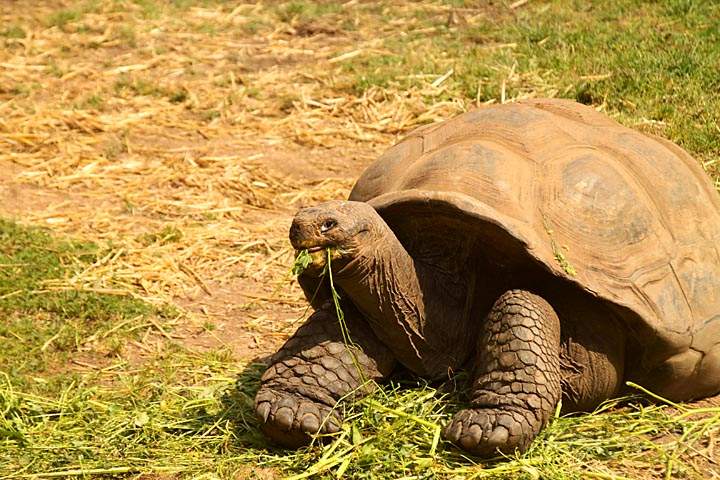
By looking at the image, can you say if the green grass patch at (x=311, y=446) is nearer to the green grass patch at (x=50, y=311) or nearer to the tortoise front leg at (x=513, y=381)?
the tortoise front leg at (x=513, y=381)

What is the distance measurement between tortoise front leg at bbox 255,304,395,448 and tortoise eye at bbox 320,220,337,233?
1.77 ft

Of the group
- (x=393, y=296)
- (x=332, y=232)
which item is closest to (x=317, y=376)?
(x=393, y=296)

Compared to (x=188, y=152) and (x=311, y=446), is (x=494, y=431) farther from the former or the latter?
(x=188, y=152)

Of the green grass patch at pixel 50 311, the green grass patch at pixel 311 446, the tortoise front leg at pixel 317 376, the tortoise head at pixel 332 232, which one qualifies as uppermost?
the tortoise head at pixel 332 232

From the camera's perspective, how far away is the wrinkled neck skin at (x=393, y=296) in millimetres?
3568

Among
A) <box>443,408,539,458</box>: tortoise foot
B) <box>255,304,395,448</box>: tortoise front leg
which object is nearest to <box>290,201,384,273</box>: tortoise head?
<box>255,304,395,448</box>: tortoise front leg

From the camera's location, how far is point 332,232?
11.2 ft

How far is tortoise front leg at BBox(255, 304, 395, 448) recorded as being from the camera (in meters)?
3.61

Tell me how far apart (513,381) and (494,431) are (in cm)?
19

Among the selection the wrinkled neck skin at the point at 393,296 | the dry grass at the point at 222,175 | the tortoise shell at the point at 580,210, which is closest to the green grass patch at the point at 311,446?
the dry grass at the point at 222,175

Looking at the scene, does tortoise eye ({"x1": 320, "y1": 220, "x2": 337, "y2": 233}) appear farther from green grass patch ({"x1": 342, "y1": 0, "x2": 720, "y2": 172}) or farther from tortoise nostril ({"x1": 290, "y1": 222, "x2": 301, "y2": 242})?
green grass patch ({"x1": 342, "y1": 0, "x2": 720, "y2": 172})

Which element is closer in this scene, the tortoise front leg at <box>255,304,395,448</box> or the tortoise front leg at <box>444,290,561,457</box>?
the tortoise front leg at <box>444,290,561,457</box>

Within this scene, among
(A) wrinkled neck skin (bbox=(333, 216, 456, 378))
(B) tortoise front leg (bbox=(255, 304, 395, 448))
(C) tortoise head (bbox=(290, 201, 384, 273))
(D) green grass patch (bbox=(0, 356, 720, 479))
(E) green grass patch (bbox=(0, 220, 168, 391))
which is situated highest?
(C) tortoise head (bbox=(290, 201, 384, 273))

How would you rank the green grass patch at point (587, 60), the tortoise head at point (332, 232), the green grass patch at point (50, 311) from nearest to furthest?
the tortoise head at point (332, 232)
the green grass patch at point (50, 311)
the green grass patch at point (587, 60)
